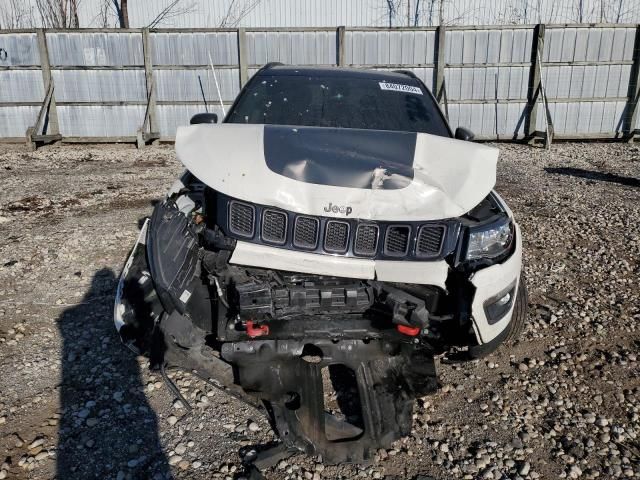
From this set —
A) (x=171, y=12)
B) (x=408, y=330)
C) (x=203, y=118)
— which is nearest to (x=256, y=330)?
(x=408, y=330)

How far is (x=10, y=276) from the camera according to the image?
4605mm

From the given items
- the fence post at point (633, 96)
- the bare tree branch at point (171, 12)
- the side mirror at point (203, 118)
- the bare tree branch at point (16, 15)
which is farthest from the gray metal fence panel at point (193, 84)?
the fence post at point (633, 96)

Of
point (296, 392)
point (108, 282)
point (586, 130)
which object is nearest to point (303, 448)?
point (296, 392)

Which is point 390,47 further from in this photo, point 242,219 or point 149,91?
point 242,219

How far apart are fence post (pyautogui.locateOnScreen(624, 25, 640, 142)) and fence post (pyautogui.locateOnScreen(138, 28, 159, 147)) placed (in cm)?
1115

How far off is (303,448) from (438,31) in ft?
37.1

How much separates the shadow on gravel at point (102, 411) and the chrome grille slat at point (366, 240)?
1393 millimetres

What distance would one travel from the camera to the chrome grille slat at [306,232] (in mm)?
2613

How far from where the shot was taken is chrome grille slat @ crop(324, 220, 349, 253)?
260cm

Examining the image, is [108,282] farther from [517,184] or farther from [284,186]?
[517,184]

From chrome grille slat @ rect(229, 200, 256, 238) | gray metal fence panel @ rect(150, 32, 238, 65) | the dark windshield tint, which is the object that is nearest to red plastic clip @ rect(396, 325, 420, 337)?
chrome grille slat @ rect(229, 200, 256, 238)

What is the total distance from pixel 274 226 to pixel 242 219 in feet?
0.58

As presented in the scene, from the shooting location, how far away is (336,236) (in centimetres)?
262

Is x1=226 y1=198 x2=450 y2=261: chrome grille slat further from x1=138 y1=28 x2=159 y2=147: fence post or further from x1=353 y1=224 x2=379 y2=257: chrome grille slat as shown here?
x1=138 y1=28 x2=159 y2=147: fence post
